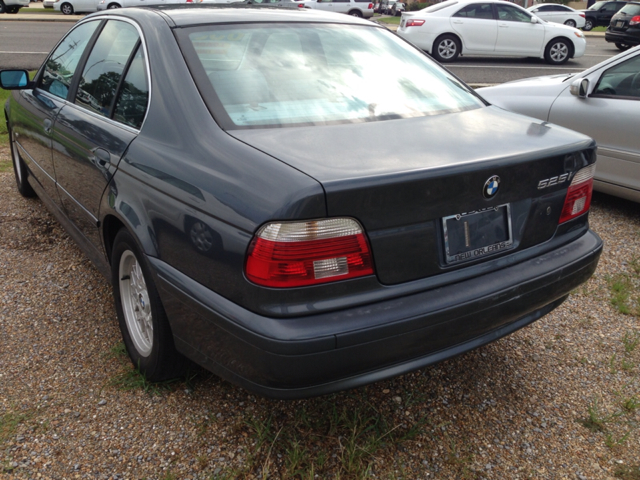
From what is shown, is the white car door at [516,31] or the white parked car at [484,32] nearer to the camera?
the white parked car at [484,32]

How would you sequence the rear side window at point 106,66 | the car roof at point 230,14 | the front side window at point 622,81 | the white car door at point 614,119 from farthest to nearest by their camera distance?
the front side window at point 622,81 → the white car door at point 614,119 → the rear side window at point 106,66 → the car roof at point 230,14

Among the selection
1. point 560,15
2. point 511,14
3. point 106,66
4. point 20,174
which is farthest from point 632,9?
point 106,66

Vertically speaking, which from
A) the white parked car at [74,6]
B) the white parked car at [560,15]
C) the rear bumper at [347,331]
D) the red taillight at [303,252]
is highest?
the white parked car at [74,6]

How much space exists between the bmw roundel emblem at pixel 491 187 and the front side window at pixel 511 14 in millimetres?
13865

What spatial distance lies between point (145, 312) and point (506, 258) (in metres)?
1.60

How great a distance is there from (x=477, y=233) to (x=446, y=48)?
Answer: 526 inches

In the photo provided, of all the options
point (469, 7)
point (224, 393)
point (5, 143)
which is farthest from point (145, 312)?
point (469, 7)

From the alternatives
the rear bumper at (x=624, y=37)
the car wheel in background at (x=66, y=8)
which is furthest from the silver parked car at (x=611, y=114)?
the car wheel in background at (x=66, y=8)

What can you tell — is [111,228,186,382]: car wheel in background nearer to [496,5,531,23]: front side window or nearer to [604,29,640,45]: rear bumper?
[496,5,531,23]: front side window

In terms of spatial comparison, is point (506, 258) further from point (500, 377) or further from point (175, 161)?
point (175, 161)

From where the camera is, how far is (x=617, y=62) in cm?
493

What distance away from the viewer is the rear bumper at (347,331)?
1921 mm

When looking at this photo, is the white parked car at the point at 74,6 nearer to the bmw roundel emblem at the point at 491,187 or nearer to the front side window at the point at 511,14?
the front side window at the point at 511,14

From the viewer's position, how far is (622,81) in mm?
4922
